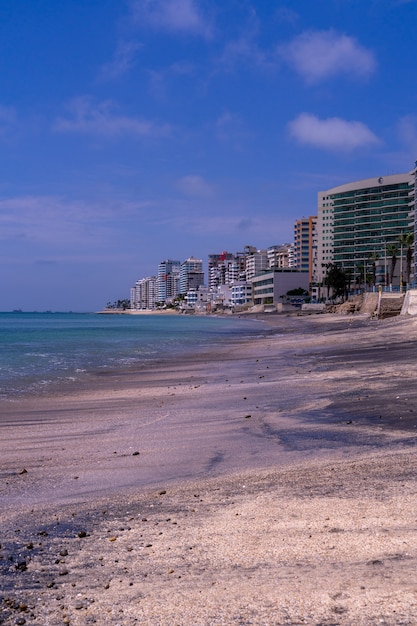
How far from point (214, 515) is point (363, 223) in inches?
7210

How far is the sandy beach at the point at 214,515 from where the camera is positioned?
4.18 metres

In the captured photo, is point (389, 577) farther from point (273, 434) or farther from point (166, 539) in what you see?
point (273, 434)

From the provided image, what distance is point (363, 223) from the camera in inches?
7096

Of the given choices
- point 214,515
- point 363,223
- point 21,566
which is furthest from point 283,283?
point 21,566

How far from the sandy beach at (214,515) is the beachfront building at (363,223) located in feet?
500

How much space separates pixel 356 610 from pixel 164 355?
98.2 feet

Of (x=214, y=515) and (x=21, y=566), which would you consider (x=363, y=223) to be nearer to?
(x=214, y=515)

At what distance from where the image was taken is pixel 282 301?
7298 inches

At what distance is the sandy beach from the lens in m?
4.18

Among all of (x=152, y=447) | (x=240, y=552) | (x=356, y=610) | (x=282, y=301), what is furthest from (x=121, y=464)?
(x=282, y=301)

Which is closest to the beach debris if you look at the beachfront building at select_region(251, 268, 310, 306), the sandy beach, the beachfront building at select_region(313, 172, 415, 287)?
the sandy beach

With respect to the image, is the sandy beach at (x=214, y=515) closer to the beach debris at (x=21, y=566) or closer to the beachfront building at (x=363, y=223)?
the beach debris at (x=21, y=566)

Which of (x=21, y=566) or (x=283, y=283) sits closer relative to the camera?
(x=21, y=566)

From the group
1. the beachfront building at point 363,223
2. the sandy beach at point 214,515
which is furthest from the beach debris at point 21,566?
the beachfront building at point 363,223
